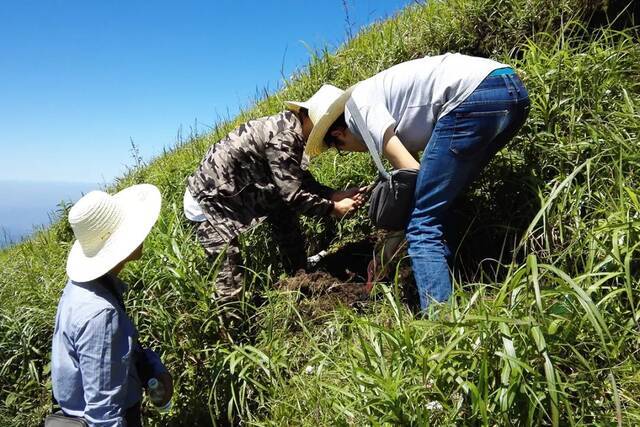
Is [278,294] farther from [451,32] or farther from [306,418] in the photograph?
[451,32]

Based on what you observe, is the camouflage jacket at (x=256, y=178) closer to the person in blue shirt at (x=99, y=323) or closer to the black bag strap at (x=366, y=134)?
the black bag strap at (x=366, y=134)

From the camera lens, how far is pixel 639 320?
1.58 m

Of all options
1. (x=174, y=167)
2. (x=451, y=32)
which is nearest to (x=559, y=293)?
(x=451, y=32)

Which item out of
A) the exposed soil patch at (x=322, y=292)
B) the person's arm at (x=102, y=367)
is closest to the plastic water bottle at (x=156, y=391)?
the person's arm at (x=102, y=367)

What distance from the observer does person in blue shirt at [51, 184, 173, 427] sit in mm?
1922

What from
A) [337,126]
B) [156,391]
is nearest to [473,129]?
[337,126]

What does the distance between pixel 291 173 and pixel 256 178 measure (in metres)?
0.30

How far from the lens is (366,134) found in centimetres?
231

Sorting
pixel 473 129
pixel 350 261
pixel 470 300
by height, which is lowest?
pixel 350 261

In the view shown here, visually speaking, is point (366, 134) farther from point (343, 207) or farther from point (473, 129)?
point (343, 207)

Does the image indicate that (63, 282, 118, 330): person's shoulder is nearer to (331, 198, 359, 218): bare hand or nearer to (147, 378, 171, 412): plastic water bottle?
(147, 378, 171, 412): plastic water bottle

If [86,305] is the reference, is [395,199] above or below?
below

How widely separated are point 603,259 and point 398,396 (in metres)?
0.94

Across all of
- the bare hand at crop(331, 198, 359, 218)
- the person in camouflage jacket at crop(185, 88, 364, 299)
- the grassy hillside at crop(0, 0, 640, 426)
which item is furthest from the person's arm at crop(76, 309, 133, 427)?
the bare hand at crop(331, 198, 359, 218)
